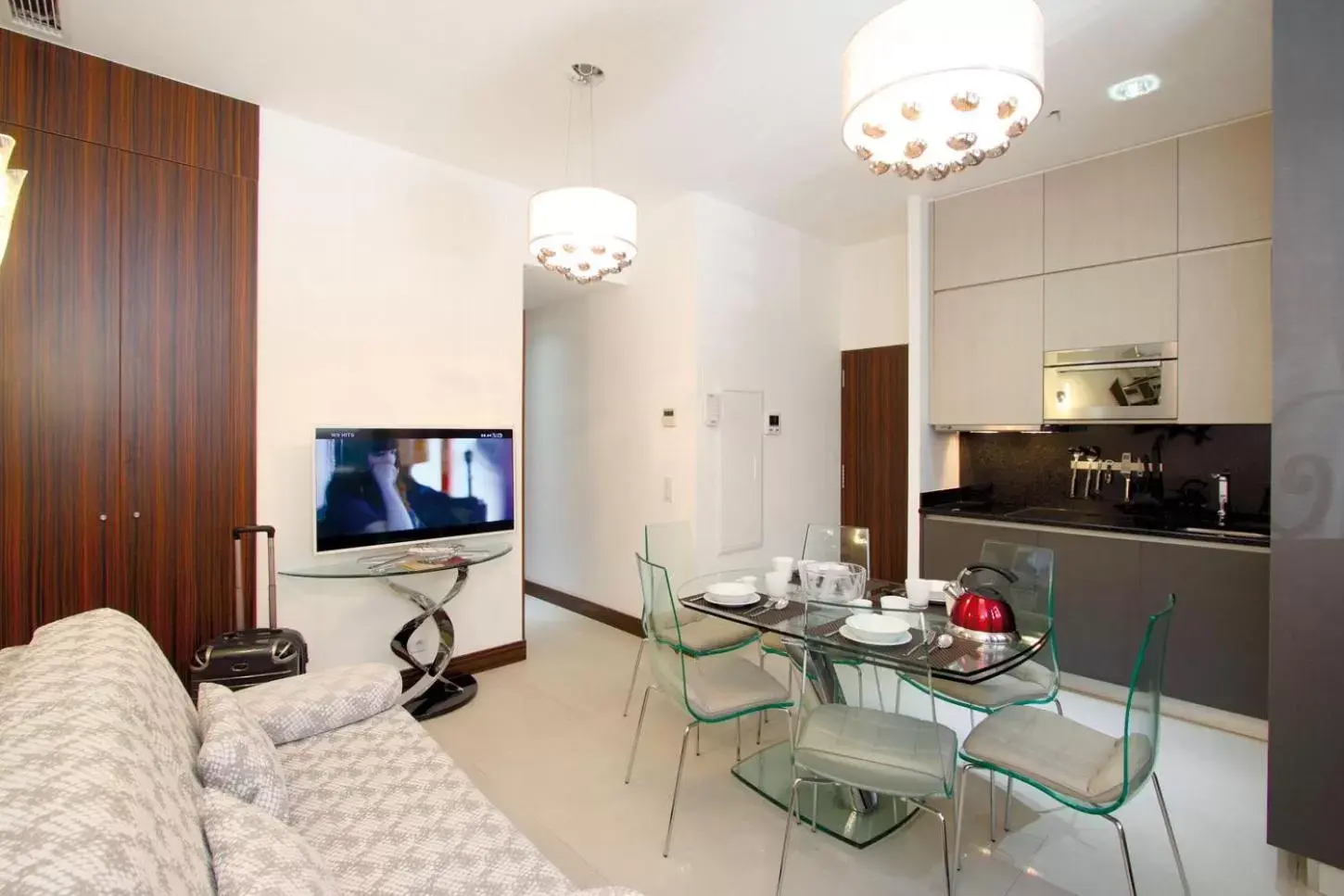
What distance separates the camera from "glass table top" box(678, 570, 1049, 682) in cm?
191

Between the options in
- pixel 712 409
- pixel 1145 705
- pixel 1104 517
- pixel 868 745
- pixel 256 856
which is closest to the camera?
pixel 256 856

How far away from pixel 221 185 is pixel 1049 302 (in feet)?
14.3

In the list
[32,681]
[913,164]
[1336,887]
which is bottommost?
[1336,887]

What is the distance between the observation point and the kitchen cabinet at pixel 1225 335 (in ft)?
10.1

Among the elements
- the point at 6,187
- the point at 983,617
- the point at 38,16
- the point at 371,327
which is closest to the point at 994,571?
the point at 983,617

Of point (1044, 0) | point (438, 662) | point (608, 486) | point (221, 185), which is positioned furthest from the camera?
point (608, 486)

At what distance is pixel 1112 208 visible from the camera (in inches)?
138

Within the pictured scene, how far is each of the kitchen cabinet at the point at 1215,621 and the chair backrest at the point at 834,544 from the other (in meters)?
1.42

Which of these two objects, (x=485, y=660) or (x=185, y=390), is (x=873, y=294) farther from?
(x=185, y=390)

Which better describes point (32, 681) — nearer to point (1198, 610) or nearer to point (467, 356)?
point (467, 356)

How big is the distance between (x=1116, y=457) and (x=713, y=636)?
276 cm

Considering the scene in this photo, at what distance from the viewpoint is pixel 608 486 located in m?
4.80

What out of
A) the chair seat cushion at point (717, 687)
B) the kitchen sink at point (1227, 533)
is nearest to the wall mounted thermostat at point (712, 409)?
the chair seat cushion at point (717, 687)

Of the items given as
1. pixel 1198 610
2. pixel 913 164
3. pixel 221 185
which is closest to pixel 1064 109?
pixel 913 164
